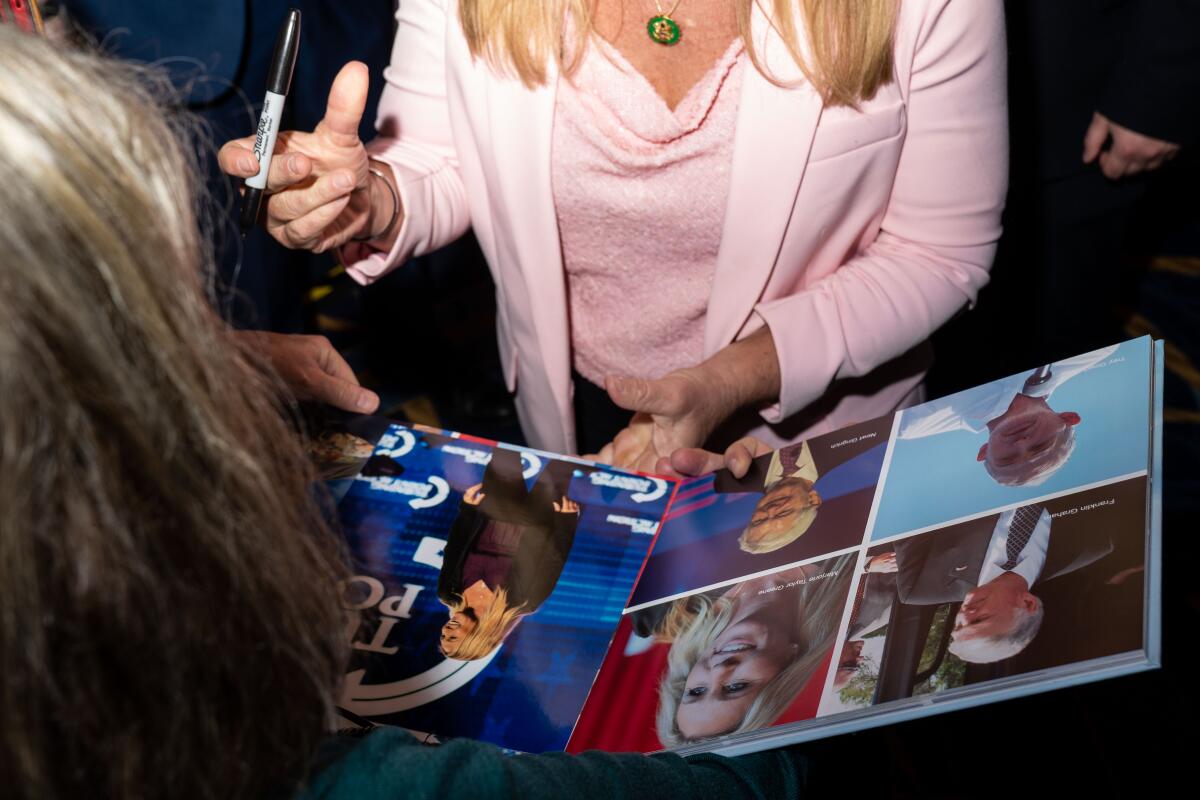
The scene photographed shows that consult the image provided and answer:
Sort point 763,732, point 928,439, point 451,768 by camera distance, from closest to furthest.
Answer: point 451,768 → point 763,732 → point 928,439

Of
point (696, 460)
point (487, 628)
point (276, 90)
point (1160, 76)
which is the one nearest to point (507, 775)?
point (487, 628)

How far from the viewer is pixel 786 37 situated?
3.19ft

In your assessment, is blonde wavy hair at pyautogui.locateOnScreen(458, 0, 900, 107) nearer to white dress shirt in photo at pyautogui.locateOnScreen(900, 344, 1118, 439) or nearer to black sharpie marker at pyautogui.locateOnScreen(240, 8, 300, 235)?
black sharpie marker at pyautogui.locateOnScreen(240, 8, 300, 235)

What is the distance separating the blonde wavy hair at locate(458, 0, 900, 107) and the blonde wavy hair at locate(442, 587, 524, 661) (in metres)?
0.56

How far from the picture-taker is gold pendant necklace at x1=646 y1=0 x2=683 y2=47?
105cm

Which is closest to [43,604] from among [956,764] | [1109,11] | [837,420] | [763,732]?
[763,732]

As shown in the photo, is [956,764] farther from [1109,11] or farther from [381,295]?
[381,295]

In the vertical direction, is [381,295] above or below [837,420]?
below

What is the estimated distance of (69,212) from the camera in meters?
0.40

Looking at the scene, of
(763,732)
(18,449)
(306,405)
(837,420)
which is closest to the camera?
(18,449)

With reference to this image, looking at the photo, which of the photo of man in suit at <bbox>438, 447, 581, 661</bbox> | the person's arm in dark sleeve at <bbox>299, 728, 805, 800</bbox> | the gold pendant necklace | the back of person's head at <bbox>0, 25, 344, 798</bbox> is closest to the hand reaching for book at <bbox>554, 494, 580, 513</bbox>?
the photo of man in suit at <bbox>438, 447, 581, 661</bbox>

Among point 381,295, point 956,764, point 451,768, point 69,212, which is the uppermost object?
point 69,212

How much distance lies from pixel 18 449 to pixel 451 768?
0.94 feet

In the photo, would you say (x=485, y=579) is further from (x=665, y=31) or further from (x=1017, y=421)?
(x=665, y=31)
